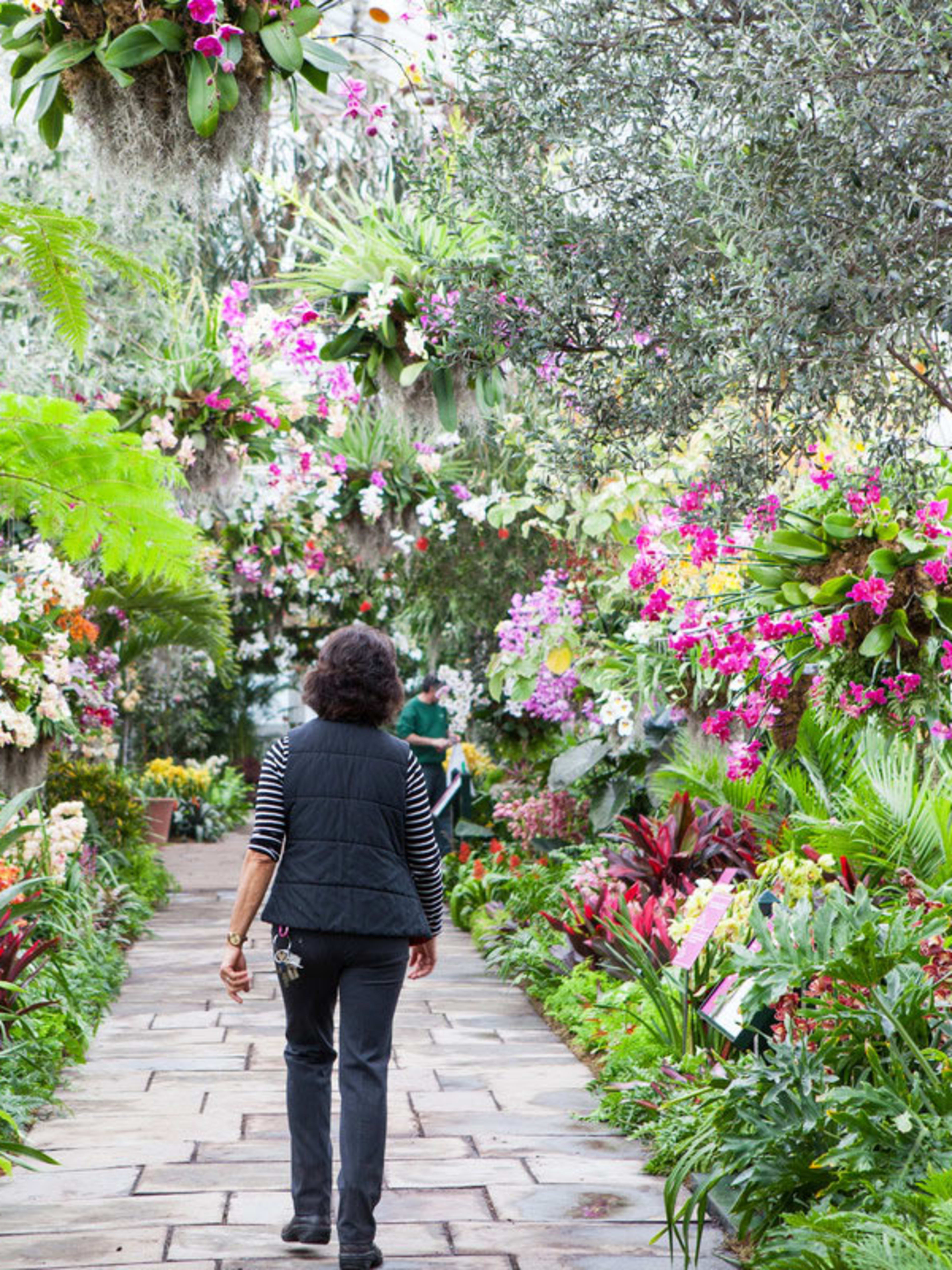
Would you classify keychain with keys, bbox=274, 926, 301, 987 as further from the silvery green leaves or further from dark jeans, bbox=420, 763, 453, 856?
dark jeans, bbox=420, 763, 453, 856

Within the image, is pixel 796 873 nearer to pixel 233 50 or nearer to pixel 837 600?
pixel 837 600

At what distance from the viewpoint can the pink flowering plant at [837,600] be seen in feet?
14.6

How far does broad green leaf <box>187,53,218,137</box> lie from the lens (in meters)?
3.66

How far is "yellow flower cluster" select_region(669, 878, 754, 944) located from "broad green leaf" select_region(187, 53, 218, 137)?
2.44m

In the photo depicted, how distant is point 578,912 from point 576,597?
8.83 ft

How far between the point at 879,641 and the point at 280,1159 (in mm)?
2373

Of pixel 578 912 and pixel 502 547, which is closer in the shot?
pixel 578 912

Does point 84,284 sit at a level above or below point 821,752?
above

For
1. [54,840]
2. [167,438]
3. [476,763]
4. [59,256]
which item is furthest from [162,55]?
[476,763]

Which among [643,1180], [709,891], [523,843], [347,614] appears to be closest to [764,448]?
[709,891]

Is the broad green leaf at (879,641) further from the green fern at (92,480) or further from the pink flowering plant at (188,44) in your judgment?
the green fern at (92,480)

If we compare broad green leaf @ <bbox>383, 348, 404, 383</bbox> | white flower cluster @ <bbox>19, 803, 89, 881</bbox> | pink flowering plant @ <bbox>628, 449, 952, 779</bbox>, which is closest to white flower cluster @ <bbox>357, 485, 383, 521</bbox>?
white flower cluster @ <bbox>19, 803, 89, 881</bbox>

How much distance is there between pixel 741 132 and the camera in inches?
126

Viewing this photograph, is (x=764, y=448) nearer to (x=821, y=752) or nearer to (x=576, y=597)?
(x=821, y=752)
